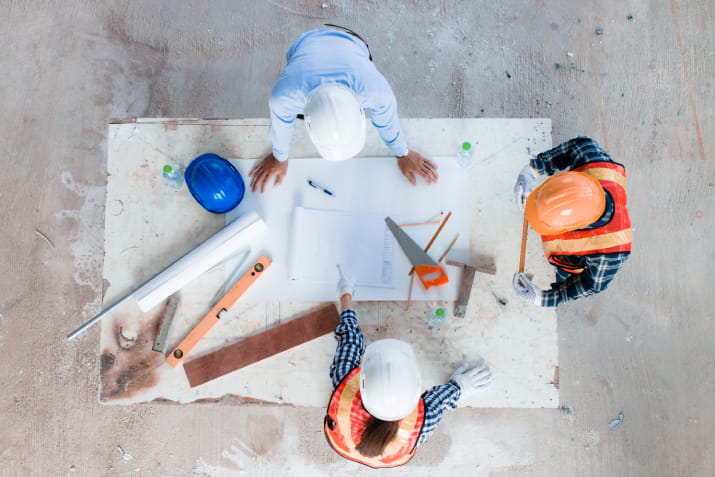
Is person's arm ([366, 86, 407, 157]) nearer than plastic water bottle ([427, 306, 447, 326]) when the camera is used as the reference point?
Yes

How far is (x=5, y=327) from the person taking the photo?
2.68 m

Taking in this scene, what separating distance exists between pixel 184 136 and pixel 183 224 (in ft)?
1.47

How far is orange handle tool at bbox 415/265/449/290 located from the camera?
6.32 feet

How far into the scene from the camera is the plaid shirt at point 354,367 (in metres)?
1.75

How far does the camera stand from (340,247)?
1.98 meters

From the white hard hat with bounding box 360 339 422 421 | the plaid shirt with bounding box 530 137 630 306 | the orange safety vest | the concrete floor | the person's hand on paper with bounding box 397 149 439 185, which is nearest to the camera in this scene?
the white hard hat with bounding box 360 339 422 421

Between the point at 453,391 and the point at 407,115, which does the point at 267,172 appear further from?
the point at 453,391

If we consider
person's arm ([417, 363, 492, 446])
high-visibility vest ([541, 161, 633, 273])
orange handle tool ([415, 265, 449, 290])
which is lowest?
person's arm ([417, 363, 492, 446])

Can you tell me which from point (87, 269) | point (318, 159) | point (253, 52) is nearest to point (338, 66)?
point (318, 159)

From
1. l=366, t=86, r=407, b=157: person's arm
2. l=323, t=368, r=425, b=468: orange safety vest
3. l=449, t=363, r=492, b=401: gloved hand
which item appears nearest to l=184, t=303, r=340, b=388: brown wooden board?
l=323, t=368, r=425, b=468: orange safety vest

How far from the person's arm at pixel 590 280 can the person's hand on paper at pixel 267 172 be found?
4.43 ft

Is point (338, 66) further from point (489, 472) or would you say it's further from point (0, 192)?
point (0, 192)

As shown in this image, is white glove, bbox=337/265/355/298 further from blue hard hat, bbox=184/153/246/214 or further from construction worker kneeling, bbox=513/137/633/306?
construction worker kneeling, bbox=513/137/633/306

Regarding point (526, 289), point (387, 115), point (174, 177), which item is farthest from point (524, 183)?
point (174, 177)
